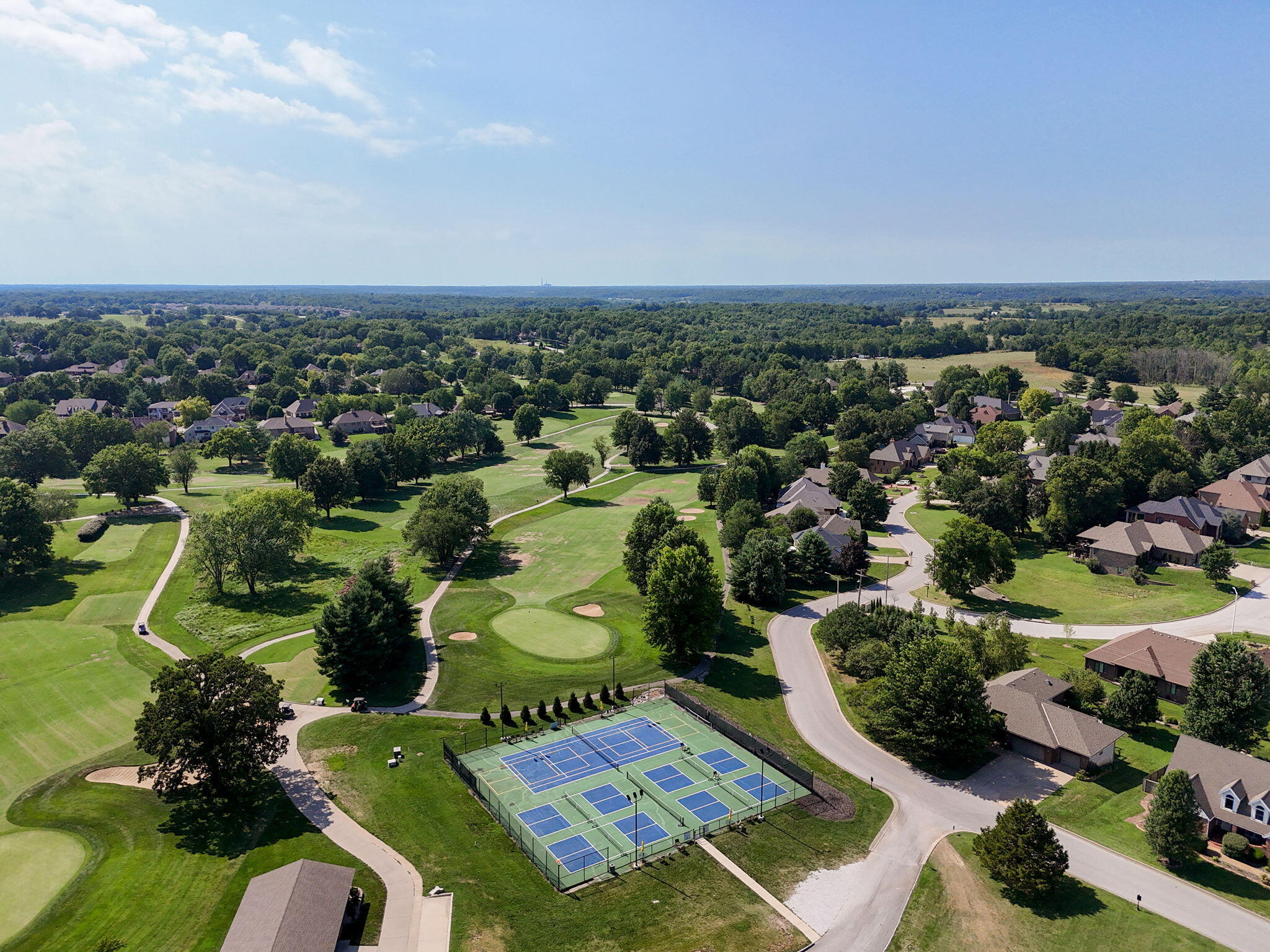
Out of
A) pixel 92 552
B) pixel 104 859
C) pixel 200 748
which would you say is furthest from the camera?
pixel 92 552

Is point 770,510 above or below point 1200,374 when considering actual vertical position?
below

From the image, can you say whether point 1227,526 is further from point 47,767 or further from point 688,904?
point 47,767

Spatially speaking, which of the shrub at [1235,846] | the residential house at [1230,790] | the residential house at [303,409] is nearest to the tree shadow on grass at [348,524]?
the residential house at [303,409]

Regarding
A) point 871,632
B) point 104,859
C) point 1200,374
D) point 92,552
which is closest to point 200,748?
point 104,859

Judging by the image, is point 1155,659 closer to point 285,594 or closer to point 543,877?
point 543,877

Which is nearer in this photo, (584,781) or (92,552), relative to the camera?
(584,781)

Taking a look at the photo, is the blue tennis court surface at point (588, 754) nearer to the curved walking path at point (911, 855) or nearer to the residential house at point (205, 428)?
the curved walking path at point (911, 855)
